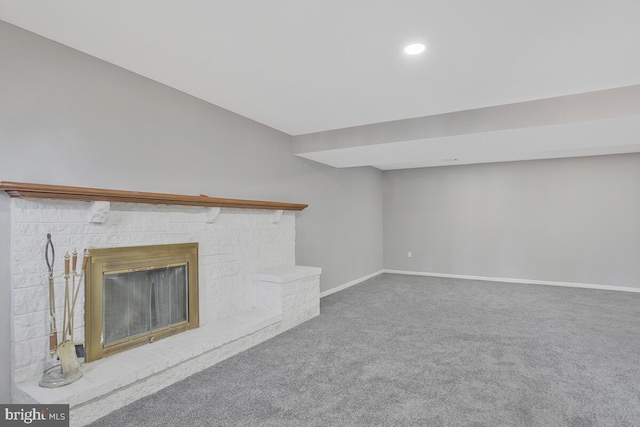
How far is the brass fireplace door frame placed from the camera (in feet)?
7.69

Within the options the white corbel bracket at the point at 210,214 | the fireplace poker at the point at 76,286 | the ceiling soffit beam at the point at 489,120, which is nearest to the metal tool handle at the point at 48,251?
the fireplace poker at the point at 76,286

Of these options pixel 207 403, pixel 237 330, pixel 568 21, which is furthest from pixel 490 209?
pixel 207 403

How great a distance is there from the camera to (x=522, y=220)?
20.5 feet

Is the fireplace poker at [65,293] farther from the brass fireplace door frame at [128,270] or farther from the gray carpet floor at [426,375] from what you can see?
the gray carpet floor at [426,375]

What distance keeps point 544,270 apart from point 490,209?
4.61ft

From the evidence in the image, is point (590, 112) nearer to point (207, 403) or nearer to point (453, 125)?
point (453, 125)

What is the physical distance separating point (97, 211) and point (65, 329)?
786 mm

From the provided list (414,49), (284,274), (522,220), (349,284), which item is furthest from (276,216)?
(522,220)

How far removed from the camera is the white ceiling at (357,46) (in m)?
1.86

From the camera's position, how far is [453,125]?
3625 millimetres

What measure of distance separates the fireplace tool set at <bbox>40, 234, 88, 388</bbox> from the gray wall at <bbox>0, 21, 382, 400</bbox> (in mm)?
220

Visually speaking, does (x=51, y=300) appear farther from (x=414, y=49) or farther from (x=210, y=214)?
(x=414, y=49)

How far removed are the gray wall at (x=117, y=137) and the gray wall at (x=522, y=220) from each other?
3261 millimetres

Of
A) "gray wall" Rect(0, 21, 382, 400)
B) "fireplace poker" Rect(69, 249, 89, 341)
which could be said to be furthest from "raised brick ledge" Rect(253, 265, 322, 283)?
"fireplace poker" Rect(69, 249, 89, 341)
